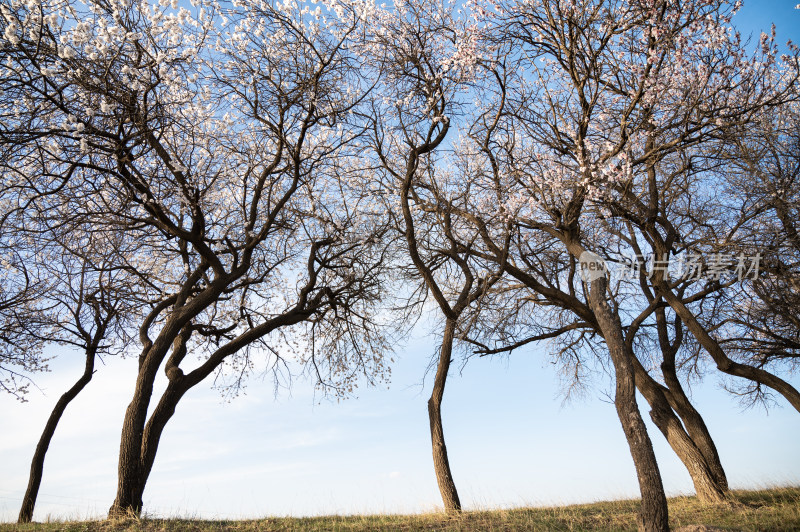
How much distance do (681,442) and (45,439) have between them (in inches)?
511

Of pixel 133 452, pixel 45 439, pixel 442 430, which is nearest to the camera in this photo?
pixel 133 452

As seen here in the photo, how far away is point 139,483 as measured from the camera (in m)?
9.11

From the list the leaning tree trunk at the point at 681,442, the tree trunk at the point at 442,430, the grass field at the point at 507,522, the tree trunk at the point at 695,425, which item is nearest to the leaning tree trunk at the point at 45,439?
the grass field at the point at 507,522

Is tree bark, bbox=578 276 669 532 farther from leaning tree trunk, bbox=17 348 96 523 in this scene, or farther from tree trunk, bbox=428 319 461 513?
leaning tree trunk, bbox=17 348 96 523

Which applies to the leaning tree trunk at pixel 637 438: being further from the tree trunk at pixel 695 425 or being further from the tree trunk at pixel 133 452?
the tree trunk at pixel 133 452

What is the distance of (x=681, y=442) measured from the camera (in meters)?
11.7

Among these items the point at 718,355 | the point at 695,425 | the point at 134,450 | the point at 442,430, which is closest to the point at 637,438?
the point at 442,430

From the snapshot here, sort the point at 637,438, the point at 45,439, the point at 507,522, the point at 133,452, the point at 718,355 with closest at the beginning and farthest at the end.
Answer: the point at 637,438 < the point at 507,522 < the point at 133,452 < the point at 718,355 < the point at 45,439

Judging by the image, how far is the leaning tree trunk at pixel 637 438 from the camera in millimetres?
7367

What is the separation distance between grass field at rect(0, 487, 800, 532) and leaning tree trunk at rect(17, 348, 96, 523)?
2305 mm

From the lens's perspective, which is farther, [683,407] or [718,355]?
[683,407]

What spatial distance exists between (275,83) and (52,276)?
742cm

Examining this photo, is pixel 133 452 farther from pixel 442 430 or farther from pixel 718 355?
pixel 718 355

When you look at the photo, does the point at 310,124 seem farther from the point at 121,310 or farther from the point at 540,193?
the point at 121,310
